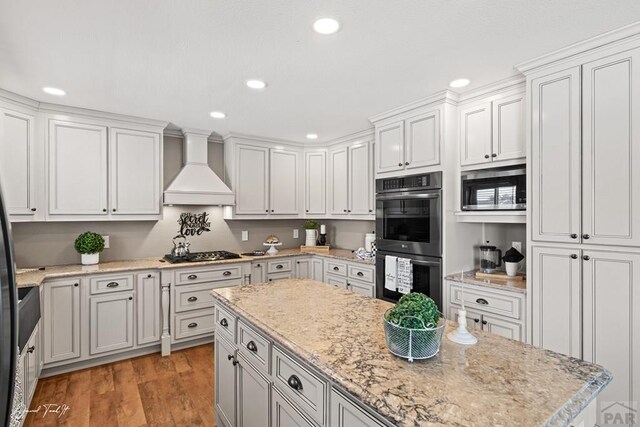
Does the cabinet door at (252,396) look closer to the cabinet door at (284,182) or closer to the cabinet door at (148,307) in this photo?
the cabinet door at (148,307)

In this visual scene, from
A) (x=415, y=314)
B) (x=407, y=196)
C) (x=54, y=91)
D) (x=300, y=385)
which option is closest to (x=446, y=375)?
(x=415, y=314)

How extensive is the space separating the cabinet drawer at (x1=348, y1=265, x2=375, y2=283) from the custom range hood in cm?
171

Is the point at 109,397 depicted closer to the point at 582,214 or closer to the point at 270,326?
the point at 270,326

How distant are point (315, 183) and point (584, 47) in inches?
130

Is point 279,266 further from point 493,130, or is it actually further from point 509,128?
point 509,128

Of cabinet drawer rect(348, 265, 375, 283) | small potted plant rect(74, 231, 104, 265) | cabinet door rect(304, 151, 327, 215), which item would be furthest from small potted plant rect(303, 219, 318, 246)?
small potted plant rect(74, 231, 104, 265)

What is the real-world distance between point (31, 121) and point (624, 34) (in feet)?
14.8

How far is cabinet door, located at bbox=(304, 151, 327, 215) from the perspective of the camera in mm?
4715

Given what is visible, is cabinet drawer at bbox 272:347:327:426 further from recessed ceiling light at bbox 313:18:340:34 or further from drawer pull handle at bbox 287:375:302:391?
recessed ceiling light at bbox 313:18:340:34

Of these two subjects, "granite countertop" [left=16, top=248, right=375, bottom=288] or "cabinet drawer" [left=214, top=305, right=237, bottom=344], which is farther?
"granite countertop" [left=16, top=248, right=375, bottom=288]

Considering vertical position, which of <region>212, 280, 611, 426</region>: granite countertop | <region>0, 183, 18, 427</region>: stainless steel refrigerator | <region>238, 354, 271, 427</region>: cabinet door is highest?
<region>0, 183, 18, 427</region>: stainless steel refrigerator

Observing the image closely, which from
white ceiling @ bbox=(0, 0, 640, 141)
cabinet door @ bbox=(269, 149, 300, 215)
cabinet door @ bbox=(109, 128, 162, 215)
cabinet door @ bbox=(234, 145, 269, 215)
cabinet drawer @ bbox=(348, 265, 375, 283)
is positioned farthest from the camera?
cabinet door @ bbox=(269, 149, 300, 215)

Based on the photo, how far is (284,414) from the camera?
1.41 m

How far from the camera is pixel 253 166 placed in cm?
438
